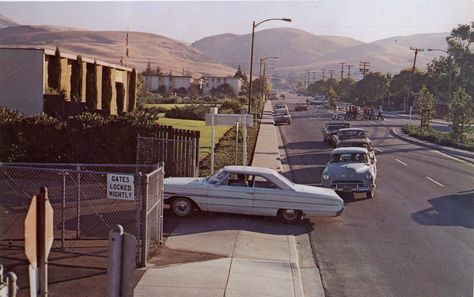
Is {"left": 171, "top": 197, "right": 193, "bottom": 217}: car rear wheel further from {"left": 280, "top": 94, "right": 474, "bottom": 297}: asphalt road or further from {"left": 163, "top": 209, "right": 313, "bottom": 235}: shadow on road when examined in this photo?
{"left": 280, "top": 94, "right": 474, "bottom": 297}: asphalt road

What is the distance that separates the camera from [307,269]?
11.4 m

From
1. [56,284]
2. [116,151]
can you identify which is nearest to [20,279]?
[56,284]

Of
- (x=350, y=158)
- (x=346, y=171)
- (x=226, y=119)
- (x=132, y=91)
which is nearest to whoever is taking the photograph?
(x=346, y=171)

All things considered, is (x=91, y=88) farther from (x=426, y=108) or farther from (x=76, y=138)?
(x=426, y=108)

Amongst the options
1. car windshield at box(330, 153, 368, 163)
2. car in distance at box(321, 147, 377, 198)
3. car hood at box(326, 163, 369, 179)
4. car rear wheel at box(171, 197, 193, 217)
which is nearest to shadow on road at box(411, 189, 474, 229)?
car in distance at box(321, 147, 377, 198)

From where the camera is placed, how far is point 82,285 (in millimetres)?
9312

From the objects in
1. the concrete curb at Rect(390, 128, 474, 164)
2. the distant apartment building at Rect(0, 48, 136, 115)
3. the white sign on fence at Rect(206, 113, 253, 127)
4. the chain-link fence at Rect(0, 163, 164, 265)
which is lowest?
the concrete curb at Rect(390, 128, 474, 164)

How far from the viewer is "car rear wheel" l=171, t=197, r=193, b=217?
14.6m

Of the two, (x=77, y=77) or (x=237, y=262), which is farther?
(x=77, y=77)

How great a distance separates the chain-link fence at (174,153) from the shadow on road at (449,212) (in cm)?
695

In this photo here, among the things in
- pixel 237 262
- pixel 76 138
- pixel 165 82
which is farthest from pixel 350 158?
pixel 165 82

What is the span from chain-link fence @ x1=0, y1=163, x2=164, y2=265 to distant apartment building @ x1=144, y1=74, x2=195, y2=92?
108 meters

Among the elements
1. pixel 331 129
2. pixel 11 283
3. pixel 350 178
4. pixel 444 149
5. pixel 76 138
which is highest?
pixel 11 283

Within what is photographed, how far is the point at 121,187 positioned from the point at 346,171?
10.2m
